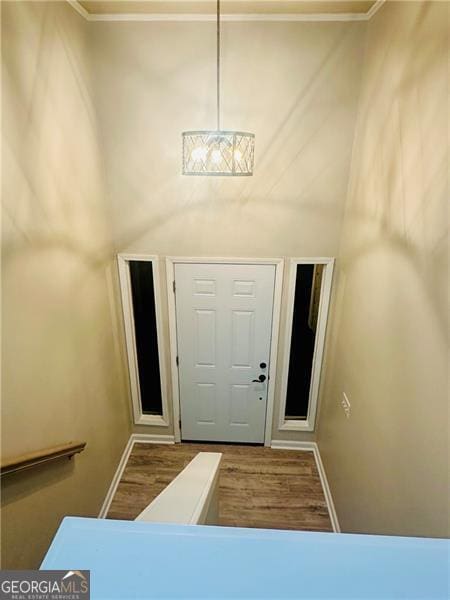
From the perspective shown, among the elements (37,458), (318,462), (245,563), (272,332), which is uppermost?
(245,563)

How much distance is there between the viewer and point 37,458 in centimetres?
183

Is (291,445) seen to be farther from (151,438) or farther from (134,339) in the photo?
(134,339)

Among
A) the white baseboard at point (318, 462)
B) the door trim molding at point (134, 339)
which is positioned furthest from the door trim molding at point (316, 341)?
the door trim molding at point (134, 339)

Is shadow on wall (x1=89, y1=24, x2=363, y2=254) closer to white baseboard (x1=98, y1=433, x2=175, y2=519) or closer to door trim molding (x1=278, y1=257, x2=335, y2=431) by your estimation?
door trim molding (x1=278, y1=257, x2=335, y2=431)

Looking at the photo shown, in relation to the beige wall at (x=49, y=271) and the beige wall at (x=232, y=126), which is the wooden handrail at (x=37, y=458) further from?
the beige wall at (x=232, y=126)

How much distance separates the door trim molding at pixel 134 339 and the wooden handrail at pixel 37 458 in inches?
48.2

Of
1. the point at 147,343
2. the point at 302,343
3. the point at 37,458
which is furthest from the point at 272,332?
the point at 37,458

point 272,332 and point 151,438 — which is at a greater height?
point 272,332

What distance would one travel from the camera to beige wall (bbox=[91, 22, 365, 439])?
246 centimetres

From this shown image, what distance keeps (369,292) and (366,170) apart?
0.83 metres

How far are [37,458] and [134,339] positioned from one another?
5.54 ft

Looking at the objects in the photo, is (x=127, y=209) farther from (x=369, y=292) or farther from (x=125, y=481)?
(x=125, y=481)

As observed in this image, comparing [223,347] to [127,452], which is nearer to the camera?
[223,347]

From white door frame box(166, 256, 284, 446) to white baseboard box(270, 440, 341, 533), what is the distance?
144 millimetres
